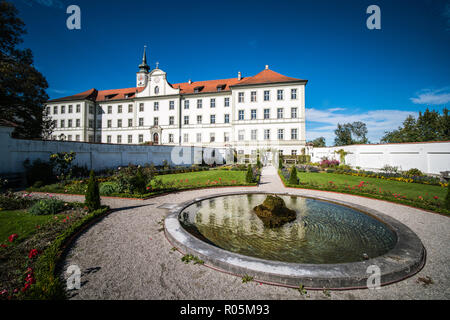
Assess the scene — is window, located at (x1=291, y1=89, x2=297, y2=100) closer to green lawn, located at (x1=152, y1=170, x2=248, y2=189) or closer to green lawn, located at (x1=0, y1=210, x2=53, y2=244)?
green lawn, located at (x1=152, y1=170, x2=248, y2=189)

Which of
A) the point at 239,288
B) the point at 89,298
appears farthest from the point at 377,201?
the point at 89,298

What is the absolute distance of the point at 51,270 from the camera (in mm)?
2818

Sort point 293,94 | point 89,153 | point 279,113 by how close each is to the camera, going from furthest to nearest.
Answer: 1. point 279,113
2. point 293,94
3. point 89,153

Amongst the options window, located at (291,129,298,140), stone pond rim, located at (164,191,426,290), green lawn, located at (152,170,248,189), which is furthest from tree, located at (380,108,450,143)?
stone pond rim, located at (164,191,426,290)

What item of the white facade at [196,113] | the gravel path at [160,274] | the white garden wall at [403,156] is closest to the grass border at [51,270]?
the gravel path at [160,274]

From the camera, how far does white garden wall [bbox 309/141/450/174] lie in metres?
A: 12.9

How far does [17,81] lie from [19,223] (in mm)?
16535

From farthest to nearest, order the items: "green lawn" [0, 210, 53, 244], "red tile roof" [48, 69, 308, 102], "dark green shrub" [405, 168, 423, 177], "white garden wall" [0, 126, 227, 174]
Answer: "red tile roof" [48, 69, 308, 102], "dark green shrub" [405, 168, 423, 177], "white garden wall" [0, 126, 227, 174], "green lawn" [0, 210, 53, 244]

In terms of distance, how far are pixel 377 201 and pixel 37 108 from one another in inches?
1080

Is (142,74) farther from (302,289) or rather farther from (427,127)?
(427,127)

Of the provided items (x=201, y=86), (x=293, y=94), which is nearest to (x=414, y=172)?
(x=293, y=94)

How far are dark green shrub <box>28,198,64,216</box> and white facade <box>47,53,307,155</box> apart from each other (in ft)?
84.5

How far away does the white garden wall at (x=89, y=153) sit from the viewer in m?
10.7

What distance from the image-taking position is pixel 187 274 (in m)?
3.02
